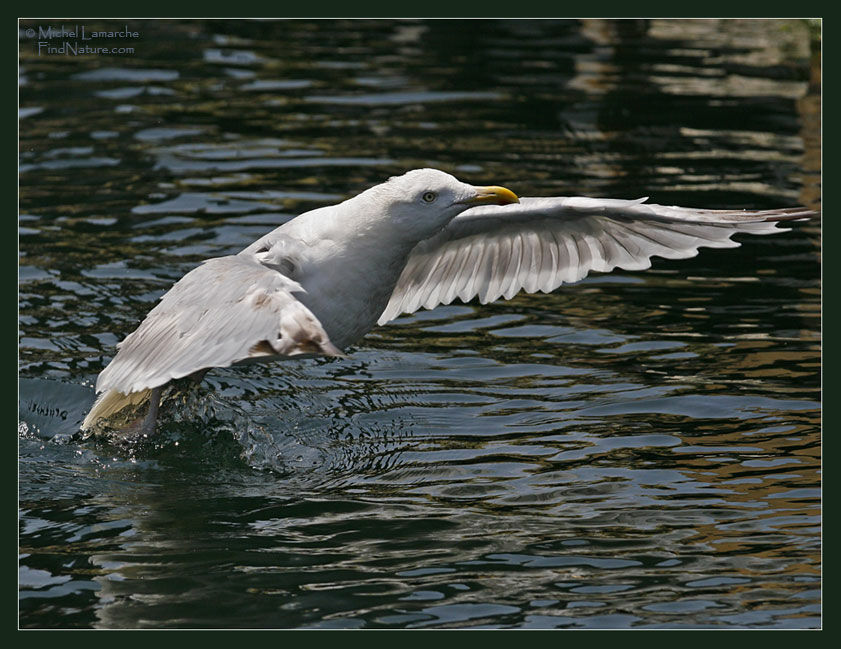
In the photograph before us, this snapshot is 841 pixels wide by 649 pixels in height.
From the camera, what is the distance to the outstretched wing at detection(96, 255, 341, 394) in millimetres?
5641

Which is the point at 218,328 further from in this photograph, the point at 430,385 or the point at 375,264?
the point at 430,385

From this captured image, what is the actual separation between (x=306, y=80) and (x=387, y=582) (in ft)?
33.8

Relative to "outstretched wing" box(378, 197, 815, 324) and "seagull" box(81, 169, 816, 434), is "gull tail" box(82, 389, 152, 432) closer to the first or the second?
"seagull" box(81, 169, 816, 434)

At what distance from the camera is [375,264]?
7.24m

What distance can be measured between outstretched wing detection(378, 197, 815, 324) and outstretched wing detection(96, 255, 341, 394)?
194 cm

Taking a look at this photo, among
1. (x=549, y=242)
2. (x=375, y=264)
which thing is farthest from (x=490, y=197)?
(x=549, y=242)

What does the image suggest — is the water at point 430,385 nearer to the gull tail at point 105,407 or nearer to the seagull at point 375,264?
the gull tail at point 105,407

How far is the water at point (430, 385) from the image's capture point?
6246mm

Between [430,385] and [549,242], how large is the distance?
1282mm

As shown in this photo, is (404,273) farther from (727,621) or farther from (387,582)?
(727,621)

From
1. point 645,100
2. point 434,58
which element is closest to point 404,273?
point 645,100

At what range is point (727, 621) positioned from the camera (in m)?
5.88

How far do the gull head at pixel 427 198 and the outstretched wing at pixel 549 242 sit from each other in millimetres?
904

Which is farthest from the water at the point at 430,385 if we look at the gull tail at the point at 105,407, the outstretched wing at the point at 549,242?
the outstretched wing at the point at 549,242
